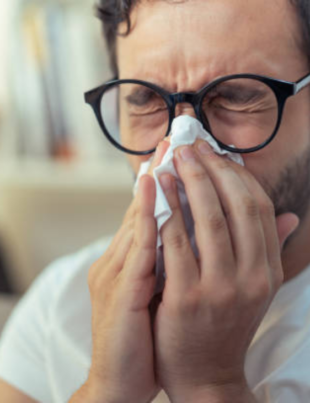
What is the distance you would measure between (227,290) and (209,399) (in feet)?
0.54

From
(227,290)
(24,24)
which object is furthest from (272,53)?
(24,24)

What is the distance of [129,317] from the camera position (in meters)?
0.80

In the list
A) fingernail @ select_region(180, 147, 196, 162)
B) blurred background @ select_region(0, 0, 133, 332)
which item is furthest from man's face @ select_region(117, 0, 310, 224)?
blurred background @ select_region(0, 0, 133, 332)

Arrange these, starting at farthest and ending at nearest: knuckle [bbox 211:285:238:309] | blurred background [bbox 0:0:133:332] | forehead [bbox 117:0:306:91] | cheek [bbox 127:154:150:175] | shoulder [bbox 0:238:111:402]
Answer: blurred background [bbox 0:0:133:332] < shoulder [bbox 0:238:111:402] < cheek [bbox 127:154:150:175] < forehead [bbox 117:0:306:91] < knuckle [bbox 211:285:238:309]

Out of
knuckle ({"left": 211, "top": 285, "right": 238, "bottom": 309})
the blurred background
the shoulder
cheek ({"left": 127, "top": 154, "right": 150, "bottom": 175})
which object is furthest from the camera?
the blurred background

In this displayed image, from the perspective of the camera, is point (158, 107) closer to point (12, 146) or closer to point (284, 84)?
point (284, 84)

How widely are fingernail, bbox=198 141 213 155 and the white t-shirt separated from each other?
0.34 metres

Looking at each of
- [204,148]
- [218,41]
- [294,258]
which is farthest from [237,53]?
[294,258]

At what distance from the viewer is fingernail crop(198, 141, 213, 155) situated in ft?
2.74

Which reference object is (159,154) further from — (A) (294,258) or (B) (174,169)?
(A) (294,258)

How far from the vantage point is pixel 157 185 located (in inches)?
31.8

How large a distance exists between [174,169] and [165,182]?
30mm

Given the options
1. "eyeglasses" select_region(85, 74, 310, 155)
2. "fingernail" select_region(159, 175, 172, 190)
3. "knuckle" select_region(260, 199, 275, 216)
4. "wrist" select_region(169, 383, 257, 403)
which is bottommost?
"wrist" select_region(169, 383, 257, 403)

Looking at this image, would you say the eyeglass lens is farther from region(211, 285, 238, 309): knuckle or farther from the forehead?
region(211, 285, 238, 309): knuckle
